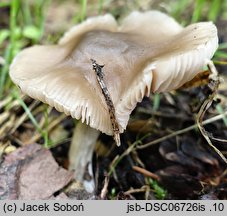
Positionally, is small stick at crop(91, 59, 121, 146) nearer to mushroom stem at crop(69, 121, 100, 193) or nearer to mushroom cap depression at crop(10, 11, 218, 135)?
mushroom cap depression at crop(10, 11, 218, 135)

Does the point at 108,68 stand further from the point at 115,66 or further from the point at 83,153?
the point at 83,153

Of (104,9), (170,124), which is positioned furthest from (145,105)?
(104,9)

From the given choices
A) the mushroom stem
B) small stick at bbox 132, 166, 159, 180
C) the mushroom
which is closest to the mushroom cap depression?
the mushroom

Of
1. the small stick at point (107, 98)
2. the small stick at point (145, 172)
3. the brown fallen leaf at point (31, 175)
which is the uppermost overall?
the small stick at point (107, 98)

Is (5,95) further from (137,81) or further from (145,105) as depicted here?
(137,81)

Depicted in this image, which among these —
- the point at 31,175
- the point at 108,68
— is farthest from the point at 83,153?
the point at 108,68

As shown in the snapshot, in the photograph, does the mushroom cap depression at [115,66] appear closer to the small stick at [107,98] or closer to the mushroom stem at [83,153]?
the small stick at [107,98]

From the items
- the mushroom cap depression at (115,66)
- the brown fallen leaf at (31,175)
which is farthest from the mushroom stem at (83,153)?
the mushroom cap depression at (115,66)
